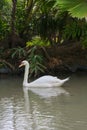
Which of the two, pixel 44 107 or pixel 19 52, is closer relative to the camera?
pixel 44 107

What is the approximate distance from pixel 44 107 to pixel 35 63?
579 centimetres

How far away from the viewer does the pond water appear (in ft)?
25.1

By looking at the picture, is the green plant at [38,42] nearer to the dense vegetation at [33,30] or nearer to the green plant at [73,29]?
the dense vegetation at [33,30]

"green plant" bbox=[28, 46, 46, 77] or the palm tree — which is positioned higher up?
the palm tree

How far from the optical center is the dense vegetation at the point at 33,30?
16.0 meters

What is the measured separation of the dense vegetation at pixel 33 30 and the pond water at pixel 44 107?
2257mm

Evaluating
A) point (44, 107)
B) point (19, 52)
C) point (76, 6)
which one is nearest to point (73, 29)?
point (19, 52)

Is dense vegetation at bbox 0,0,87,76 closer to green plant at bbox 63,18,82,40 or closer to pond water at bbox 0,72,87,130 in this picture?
green plant at bbox 63,18,82,40

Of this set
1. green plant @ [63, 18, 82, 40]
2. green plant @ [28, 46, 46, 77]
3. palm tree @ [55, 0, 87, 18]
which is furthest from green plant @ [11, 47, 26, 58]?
palm tree @ [55, 0, 87, 18]

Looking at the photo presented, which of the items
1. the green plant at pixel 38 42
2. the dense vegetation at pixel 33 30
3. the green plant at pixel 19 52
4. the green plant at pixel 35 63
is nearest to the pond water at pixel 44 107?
the green plant at pixel 35 63

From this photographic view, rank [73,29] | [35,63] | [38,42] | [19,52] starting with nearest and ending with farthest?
[35,63]
[19,52]
[73,29]
[38,42]

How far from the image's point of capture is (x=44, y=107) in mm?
9445

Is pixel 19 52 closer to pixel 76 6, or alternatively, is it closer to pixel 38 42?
pixel 38 42

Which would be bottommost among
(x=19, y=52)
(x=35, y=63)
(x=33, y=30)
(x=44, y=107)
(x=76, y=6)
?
(x=35, y=63)
